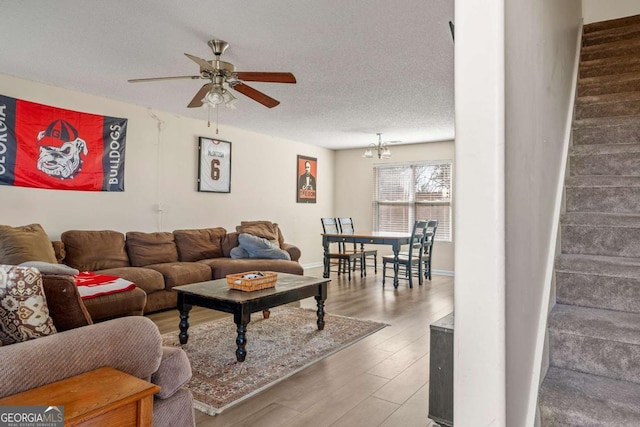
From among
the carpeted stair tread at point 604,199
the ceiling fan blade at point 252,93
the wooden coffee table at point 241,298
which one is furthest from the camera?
the ceiling fan blade at point 252,93

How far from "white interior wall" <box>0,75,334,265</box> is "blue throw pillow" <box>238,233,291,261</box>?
87 centimetres

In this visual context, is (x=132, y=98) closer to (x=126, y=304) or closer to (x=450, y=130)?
(x=126, y=304)

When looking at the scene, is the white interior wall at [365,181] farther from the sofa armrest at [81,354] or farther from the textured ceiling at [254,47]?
the sofa armrest at [81,354]

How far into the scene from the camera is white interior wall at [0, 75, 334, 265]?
4.21 metres

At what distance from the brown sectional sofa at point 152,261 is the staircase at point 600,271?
331cm

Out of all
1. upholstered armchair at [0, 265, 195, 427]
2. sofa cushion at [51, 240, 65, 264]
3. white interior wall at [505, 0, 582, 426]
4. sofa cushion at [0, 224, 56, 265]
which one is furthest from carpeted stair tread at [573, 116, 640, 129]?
sofa cushion at [51, 240, 65, 264]

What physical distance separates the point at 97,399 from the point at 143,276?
3148 millimetres

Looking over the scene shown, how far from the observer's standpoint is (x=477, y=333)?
0.92 m

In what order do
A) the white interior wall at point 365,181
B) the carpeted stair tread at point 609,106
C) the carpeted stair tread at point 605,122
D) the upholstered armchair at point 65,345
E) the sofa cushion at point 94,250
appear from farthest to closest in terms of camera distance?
1. the white interior wall at point 365,181
2. the sofa cushion at point 94,250
3. the carpeted stair tread at point 609,106
4. the carpeted stair tread at point 605,122
5. the upholstered armchair at point 65,345

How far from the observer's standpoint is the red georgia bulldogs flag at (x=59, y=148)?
3910mm

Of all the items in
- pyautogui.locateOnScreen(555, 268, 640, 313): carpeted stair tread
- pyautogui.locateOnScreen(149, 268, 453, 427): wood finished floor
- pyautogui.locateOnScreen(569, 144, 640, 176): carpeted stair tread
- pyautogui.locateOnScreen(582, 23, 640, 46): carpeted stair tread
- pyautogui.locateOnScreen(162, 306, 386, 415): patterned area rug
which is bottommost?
pyautogui.locateOnScreen(149, 268, 453, 427): wood finished floor

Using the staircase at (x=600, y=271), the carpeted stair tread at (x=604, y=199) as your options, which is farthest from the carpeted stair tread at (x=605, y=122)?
the carpeted stair tread at (x=604, y=199)

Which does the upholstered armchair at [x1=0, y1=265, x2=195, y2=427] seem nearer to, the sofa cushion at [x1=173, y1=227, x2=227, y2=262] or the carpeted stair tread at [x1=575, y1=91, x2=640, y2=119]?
the carpeted stair tread at [x1=575, y1=91, x2=640, y2=119]

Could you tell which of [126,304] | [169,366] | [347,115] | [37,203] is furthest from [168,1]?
[347,115]
